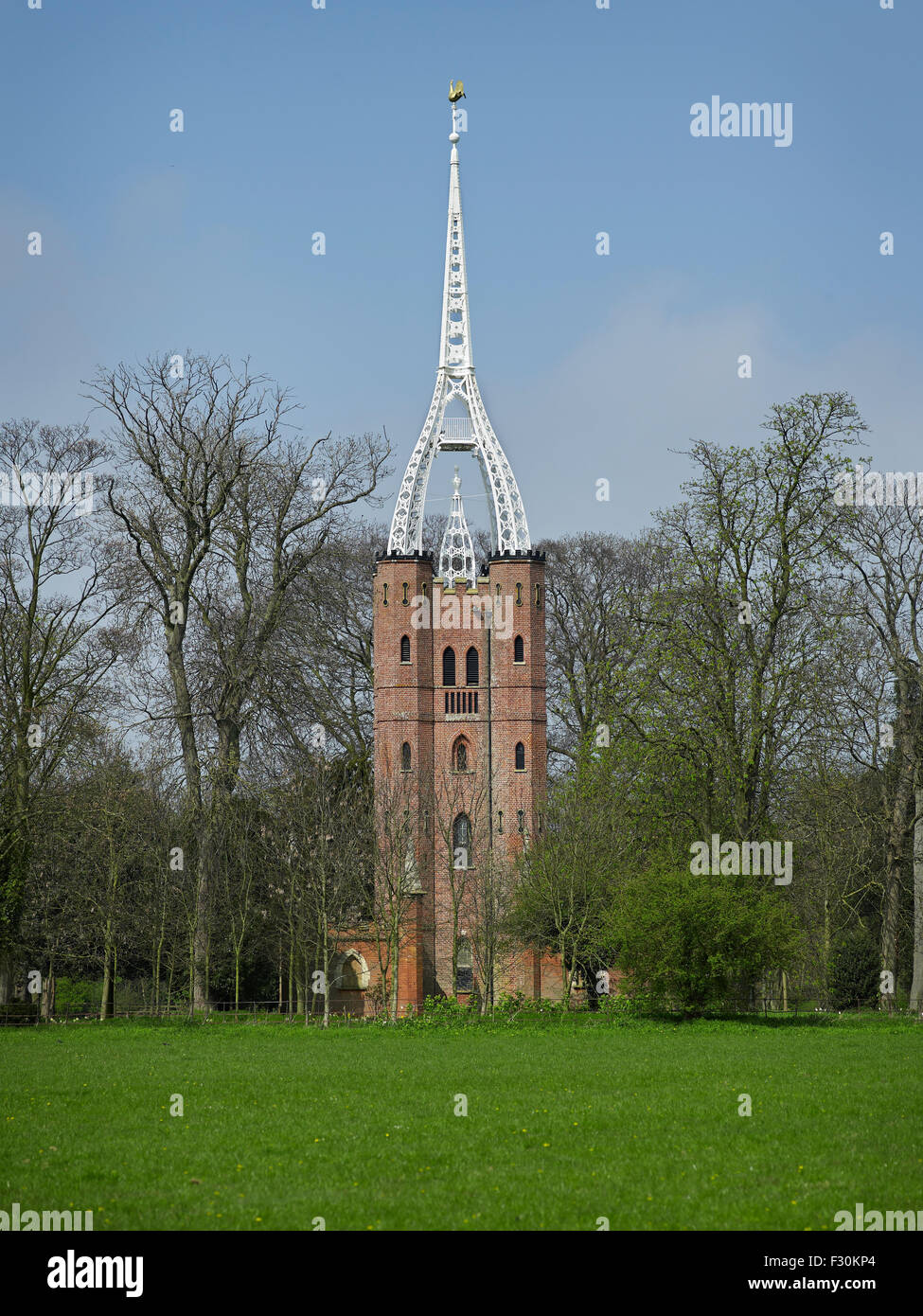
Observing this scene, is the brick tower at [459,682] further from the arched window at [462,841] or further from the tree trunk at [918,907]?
the tree trunk at [918,907]

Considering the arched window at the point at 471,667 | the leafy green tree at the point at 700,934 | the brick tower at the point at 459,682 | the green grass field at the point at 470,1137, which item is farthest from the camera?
the arched window at the point at 471,667

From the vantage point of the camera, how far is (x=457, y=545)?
63719 millimetres

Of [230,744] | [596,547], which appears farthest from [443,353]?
[230,744]

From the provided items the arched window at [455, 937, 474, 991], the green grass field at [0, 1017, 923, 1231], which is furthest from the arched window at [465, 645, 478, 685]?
the green grass field at [0, 1017, 923, 1231]

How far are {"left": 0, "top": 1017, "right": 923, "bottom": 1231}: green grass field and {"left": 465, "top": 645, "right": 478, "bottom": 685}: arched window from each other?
102ft

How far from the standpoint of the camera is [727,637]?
35.9 m

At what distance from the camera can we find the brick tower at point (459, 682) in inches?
2073

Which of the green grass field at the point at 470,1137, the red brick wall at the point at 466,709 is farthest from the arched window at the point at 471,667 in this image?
the green grass field at the point at 470,1137

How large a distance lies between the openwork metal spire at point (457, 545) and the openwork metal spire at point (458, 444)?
5165mm

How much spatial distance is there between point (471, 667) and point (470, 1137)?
41858mm

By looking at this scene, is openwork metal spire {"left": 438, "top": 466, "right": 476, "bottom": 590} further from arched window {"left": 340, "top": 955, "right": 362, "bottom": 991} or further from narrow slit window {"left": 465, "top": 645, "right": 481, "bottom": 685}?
arched window {"left": 340, "top": 955, "right": 362, "bottom": 991}
